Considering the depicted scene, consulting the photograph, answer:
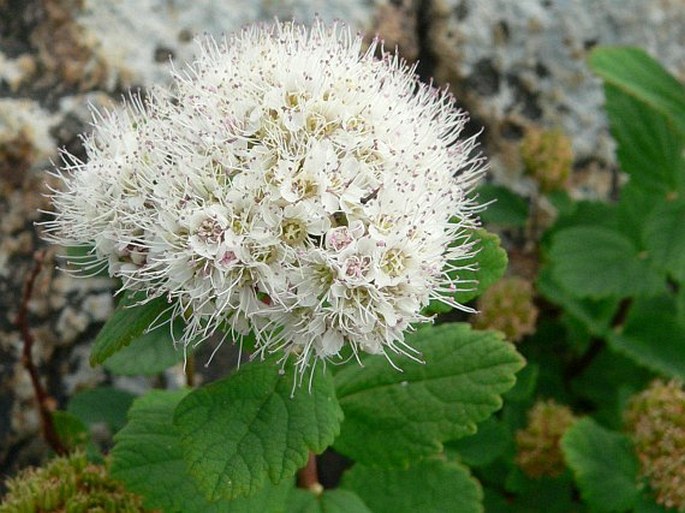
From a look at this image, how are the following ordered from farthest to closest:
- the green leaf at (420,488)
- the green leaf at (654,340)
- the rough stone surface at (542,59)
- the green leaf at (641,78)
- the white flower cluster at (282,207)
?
1. the rough stone surface at (542,59)
2. the green leaf at (654,340)
3. the green leaf at (641,78)
4. the green leaf at (420,488)
5. the white flower cluster at (282,207)

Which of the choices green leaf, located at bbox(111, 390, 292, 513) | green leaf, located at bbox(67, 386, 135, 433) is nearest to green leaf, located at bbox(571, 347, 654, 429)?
green leaf, located at bbox(111, 390, 292, 513)

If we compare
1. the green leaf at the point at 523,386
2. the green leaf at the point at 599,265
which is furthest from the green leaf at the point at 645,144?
the green leaf at the point at 523,386

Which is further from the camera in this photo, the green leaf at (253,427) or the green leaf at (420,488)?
the green leaf at (420,488)

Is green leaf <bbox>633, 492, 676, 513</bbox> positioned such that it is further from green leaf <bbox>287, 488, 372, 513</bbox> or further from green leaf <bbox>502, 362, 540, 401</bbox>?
green leaf <bbox>287, 488, 372, 513</bbox>

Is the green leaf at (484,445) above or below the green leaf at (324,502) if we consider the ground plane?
above

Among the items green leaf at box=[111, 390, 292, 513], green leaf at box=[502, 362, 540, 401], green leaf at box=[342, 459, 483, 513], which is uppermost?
green leaf at box=[502, 362, 540, 401]

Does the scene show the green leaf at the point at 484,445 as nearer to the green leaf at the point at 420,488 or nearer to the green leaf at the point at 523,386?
the green leaf at the point at 523,386

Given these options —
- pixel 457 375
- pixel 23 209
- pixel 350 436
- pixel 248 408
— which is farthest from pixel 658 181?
pixel 23 209
